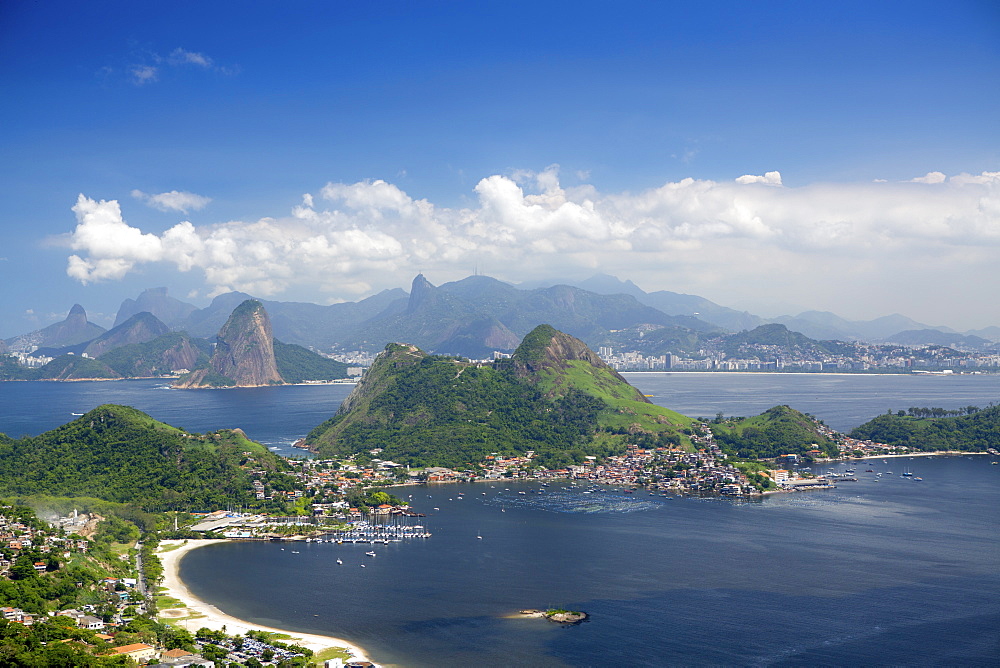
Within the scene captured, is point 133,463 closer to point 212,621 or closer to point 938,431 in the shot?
point 212,621

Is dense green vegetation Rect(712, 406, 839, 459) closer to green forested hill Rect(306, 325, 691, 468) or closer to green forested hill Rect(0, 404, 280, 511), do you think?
green forested hill Rect(306, 325, 691, 468)

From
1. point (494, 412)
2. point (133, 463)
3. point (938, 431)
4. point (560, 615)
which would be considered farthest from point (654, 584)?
point (938, 431)

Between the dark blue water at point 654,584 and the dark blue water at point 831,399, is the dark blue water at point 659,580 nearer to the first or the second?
the dark blue water at point 654,584

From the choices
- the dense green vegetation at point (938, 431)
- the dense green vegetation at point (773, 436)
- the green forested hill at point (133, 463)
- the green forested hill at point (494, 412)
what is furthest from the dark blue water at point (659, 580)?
the dense green vegetation at point (938, 431)

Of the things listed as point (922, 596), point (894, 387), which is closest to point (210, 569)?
point (922, 596)

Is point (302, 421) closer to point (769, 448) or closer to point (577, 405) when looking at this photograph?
point (577, 405)

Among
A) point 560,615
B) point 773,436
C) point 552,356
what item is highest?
point 552,356
